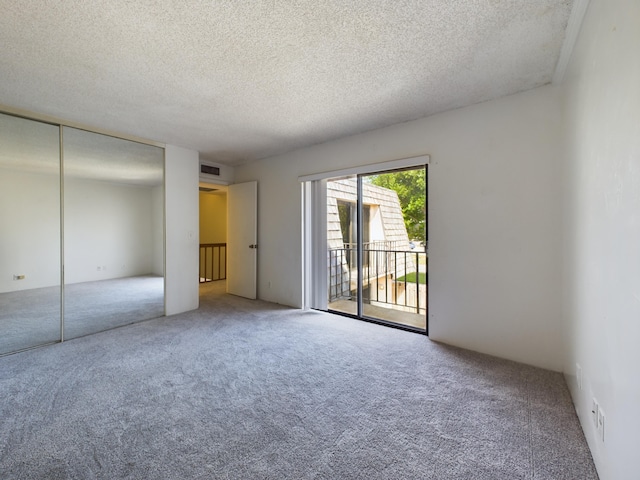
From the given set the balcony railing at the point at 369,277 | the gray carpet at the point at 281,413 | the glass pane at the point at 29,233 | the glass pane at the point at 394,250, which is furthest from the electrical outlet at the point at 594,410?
the glass pane at the point at 29,233

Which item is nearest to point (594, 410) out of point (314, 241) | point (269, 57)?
point (269, 57)

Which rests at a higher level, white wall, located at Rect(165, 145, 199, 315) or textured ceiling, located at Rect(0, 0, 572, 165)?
textured ceiling, located at Rect(0, 0, 572, 165)

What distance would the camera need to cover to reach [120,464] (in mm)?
1402

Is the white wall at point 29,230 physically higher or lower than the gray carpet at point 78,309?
higher

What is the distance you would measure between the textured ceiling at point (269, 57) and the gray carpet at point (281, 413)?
2388mm

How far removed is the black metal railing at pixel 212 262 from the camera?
638cm

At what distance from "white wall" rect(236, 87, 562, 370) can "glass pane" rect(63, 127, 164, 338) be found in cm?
304

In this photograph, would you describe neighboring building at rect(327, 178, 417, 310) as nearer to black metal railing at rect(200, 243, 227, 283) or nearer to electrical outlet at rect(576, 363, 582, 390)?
electrical outlet at rect(576, 363, 582, 390)

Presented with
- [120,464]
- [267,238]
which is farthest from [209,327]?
[120,464]

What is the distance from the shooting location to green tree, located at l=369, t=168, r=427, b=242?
3.71 m

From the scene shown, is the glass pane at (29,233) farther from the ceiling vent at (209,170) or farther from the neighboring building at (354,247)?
the neighboring building at (354,247)

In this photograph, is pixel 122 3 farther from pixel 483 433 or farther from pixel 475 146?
pixel 483 433

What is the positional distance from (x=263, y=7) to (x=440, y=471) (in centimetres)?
257

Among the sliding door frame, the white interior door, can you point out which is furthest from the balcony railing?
the white interior door
